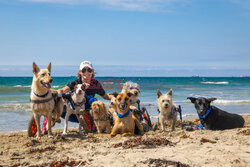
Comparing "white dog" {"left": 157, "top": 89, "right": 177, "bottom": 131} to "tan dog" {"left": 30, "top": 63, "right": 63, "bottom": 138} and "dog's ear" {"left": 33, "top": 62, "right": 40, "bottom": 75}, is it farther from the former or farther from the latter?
"dog's ear" {"left": 33, "top": 62, "right": 40, "bottom": 75}

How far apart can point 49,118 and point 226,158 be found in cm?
410

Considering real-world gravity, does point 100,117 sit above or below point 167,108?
below

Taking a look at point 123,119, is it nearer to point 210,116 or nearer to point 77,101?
point 77,101

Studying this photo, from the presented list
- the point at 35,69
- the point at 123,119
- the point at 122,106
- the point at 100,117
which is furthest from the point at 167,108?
the point at 35,69

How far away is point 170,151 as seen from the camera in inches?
189

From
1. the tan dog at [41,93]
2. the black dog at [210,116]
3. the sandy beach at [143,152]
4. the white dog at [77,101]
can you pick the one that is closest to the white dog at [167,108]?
the black dog at [210,116]

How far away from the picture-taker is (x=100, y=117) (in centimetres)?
740

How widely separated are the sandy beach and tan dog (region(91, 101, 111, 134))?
1.03m

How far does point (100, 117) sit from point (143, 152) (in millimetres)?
2762

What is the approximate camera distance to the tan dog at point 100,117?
7.32 m

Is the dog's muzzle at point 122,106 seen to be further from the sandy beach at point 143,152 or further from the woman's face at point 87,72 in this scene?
the woman's face at point 87,72

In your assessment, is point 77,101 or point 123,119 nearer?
point 123,119

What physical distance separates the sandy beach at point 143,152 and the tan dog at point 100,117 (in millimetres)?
1026

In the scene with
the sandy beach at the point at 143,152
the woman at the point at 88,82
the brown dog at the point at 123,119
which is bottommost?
the sandy beach at the point at 143,152
